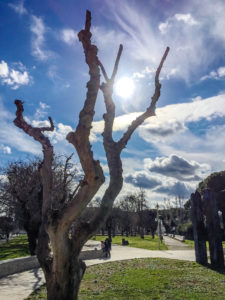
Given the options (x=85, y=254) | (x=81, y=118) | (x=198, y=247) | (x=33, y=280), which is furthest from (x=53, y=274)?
(x=85, y=254)

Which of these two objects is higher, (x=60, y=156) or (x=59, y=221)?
(x=60, y=156)

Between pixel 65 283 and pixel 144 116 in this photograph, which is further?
pixel 144 116

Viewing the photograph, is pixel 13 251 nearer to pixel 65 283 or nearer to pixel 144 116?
pixel 65 283

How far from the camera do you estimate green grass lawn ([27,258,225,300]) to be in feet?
29.9

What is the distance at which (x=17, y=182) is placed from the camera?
23.0 m

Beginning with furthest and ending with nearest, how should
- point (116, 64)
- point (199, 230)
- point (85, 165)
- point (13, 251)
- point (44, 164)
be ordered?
1. point (13, 251)
2. point (199, 230)
3. point (44, 164)
4. point (116, 64)
5. point (85, 165)

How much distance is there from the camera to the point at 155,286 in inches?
417

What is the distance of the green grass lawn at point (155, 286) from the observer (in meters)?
9.12

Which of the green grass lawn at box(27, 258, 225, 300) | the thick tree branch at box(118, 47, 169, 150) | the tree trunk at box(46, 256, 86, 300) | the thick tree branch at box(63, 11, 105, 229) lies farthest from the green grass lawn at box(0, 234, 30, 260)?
the thick tree branch at box(118, 47, 169, 150)

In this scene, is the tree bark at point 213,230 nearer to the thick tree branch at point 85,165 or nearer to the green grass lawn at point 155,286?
the green grass lawn at point 155,286

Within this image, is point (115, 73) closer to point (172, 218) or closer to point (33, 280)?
point (33, 280)

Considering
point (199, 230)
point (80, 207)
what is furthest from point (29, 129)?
point (199, 230)

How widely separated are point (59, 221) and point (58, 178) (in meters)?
22.3

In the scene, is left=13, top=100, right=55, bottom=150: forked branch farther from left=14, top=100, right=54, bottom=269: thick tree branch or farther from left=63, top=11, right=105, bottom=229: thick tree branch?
left=63, top=11, right=105, bottom=229: thick tree branch
